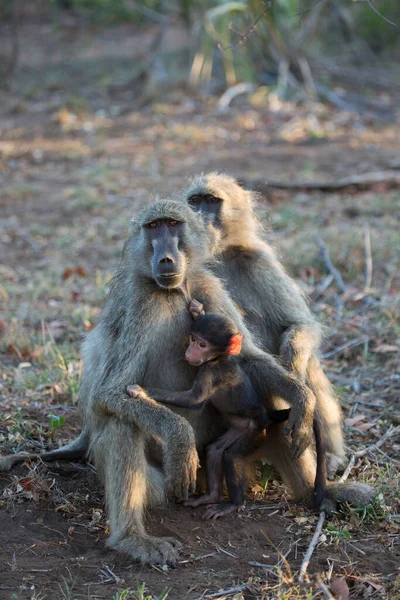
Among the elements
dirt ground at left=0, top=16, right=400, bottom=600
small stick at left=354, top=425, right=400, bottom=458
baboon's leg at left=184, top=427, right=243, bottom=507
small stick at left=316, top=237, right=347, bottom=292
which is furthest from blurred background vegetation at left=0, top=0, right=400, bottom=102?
baboon's leg at left=184, top=427, right=243, bottom=507

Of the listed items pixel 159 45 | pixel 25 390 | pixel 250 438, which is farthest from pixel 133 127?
pixel 250 438

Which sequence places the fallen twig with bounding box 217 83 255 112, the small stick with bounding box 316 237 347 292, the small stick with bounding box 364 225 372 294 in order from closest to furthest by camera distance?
the small stick with bounding box 364 225 372 294
the small stick with bounding box 316 237 347 292
the fallen twig with bounding box 217 83 255 112

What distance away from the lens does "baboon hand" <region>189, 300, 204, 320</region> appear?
315 cm

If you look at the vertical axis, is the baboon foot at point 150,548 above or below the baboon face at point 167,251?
below

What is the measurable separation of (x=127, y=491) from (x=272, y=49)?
9363 mm

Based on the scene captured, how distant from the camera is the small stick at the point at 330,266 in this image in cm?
562

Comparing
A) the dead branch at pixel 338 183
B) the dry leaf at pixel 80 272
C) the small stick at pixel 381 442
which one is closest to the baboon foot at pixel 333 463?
the small stick at pixel 381 442

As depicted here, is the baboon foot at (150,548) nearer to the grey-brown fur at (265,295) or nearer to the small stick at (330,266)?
the grey-brown fur at (265,295)

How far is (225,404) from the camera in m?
3.15

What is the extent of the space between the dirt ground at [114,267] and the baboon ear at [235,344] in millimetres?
636

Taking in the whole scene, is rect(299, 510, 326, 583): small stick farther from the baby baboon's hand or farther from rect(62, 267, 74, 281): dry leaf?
rect(62, 267, 74, 281): dry leaf

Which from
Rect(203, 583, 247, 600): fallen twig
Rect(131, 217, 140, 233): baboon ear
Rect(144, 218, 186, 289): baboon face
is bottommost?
Rect(203, 583, 247, 600): fallen twig

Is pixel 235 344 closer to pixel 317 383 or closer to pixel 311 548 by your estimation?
pixel 317 383

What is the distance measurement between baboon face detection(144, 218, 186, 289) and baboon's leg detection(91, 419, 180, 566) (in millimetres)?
560
